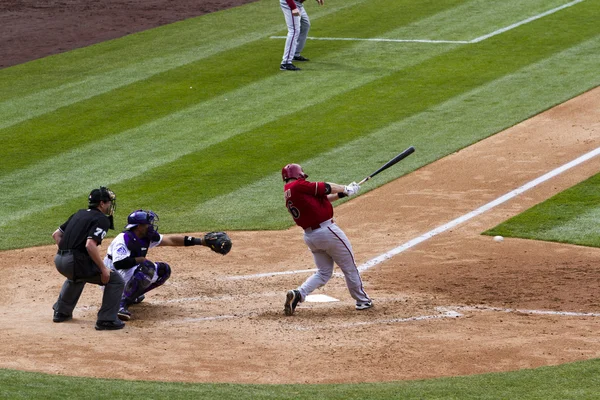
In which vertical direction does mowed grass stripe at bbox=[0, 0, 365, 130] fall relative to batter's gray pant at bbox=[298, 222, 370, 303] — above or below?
above

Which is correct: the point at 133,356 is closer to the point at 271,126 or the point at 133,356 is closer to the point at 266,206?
the point at 266,206

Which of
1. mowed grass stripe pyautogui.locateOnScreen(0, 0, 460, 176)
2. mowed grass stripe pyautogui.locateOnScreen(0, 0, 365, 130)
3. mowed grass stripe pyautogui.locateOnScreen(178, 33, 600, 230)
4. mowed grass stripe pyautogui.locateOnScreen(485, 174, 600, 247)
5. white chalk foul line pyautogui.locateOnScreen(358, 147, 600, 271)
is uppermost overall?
mowed grass stripe pyautogui.locateOnScreen(0, 0, 365, 130)

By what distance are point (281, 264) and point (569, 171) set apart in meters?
4.99

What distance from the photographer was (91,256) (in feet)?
28.9

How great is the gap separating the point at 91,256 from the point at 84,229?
28cm

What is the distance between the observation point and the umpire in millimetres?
8883

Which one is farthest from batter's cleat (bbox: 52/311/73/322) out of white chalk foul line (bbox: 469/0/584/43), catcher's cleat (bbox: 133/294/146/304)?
white chalk foul line (bbox: 469/0/584/43)

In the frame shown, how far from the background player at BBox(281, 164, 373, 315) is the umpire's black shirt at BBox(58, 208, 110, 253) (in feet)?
5.80

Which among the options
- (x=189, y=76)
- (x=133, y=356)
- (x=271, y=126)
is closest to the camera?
(x=133, y=356)

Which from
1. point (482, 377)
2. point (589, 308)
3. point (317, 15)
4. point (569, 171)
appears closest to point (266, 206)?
point (569, 171)

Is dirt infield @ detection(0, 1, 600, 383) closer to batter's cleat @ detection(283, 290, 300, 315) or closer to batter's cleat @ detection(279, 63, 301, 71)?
batter's cleat @ detection(283, 290, 300, 315)

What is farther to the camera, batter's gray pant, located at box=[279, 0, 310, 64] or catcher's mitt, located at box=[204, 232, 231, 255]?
batter's gray pant, located at box=[279, 0, 310, 64]

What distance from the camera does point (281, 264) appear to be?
11195 millimetres

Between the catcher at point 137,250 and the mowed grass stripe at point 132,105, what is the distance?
614 cm
